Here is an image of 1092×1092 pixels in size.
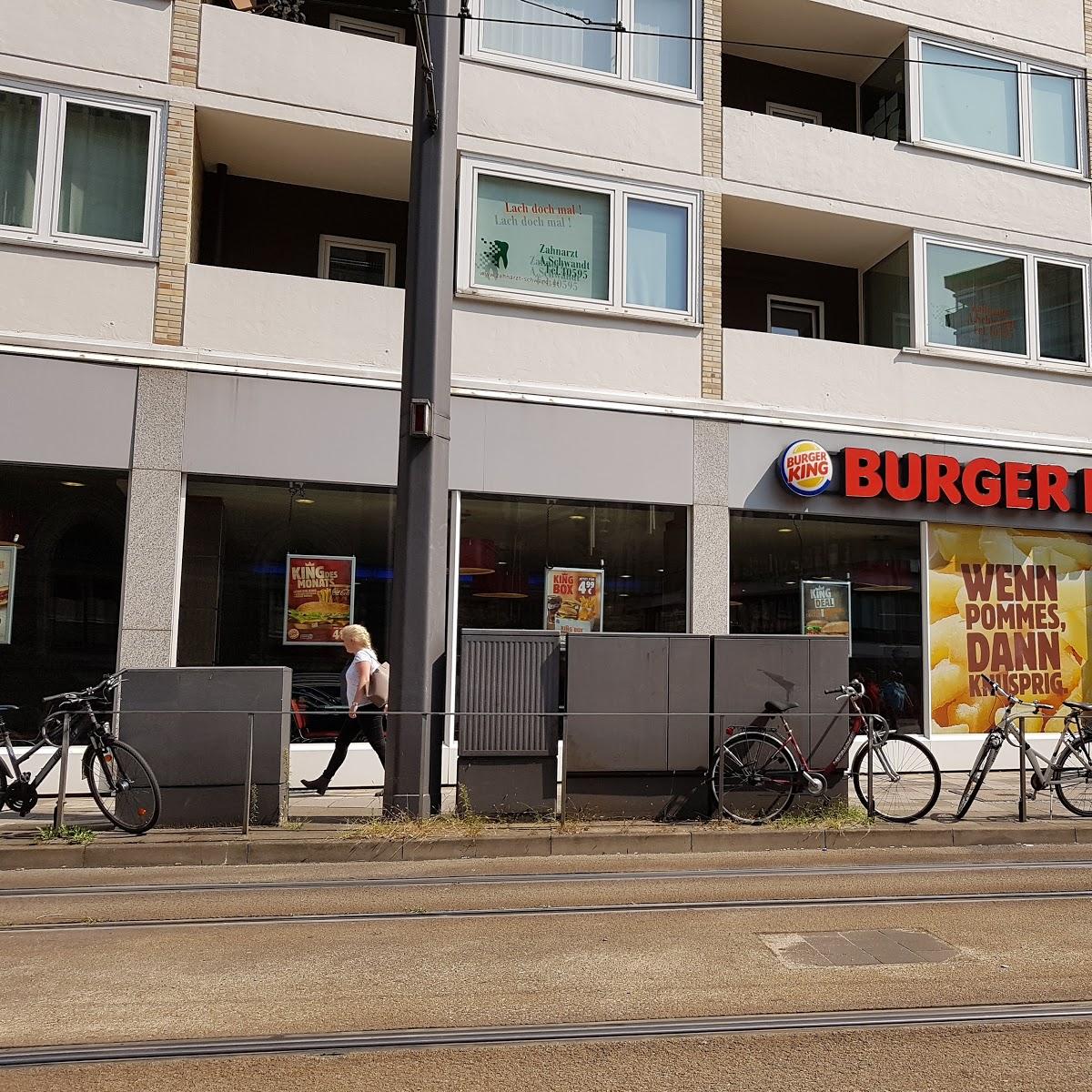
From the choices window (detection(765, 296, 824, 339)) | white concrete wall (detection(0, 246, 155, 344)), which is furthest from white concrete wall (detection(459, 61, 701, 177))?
white concrete wall (detection(0, 246, 155, 344))

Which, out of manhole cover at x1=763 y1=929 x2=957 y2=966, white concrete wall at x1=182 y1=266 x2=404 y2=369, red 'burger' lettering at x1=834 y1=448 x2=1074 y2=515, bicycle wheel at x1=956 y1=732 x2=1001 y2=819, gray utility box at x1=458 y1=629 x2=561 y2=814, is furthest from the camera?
red 'burger' lettering at x1=834 y1=448 x2=1074 y2=515

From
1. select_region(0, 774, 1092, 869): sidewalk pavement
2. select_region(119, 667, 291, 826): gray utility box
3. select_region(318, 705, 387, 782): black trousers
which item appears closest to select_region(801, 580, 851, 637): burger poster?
select_region(0, 774, 1092, 869): sidewalk pavement

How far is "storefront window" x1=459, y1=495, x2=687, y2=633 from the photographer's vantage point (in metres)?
12.8

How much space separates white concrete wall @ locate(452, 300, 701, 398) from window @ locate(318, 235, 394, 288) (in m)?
1.72

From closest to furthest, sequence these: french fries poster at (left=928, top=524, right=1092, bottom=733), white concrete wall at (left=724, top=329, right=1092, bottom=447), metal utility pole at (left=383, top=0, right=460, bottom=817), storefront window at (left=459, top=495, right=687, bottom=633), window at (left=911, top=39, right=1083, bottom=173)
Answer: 1. metal utility pole at (left=383, top=0, right=460, bottom=817)
2. storefront window at (left=459, top=495, right=687, bottom=633)
3. white concrete wall at (left=724, top=329, right=1092, bottom=447)
4. french fries poster at (left=928, top=524, right=1092, bottom=733)
5. window at (left=911, top=39, right=1083, bottom=173)

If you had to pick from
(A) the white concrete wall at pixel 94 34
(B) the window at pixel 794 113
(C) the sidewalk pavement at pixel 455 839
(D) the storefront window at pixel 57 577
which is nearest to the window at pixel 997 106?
(B) the window at pixel 794 113

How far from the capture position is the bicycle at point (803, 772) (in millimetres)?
9469

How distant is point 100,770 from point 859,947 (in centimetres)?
599

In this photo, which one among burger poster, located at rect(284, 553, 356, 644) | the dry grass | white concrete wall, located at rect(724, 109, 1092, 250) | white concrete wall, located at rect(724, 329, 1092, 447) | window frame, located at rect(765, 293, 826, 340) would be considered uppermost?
white concrete wall, located at rect(724, 109, 1092, 250)

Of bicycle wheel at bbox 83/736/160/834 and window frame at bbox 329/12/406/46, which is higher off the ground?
window frame at bbox 329/12/406/46

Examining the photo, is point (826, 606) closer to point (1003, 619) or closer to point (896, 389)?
point (1003, 619)

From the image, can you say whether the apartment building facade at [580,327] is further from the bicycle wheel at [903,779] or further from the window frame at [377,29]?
the bicycle wheel at [903,779]

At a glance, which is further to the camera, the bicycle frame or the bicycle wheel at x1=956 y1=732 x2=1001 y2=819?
the bicycle frame

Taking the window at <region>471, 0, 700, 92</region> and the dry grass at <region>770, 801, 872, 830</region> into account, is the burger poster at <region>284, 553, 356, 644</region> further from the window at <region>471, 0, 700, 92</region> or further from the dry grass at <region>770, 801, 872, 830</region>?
the window at <region>471, 0, 700, 92</region>
